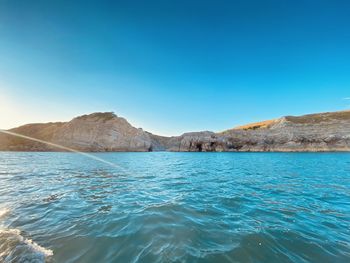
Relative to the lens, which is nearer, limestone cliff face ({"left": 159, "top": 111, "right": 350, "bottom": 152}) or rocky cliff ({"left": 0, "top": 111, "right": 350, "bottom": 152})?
limestone cliff face ({"left": 159, "top": 111, "right": 350, "bottom": 152})

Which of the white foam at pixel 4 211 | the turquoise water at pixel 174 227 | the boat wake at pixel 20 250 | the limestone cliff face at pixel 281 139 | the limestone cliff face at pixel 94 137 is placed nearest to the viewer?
the boat wake at pixel 20 250

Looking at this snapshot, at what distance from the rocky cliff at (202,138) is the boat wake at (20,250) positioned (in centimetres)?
8358

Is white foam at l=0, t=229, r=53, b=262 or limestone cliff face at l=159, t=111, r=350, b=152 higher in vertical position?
limestone cliff face at l=159, t=111, r=350, b=152

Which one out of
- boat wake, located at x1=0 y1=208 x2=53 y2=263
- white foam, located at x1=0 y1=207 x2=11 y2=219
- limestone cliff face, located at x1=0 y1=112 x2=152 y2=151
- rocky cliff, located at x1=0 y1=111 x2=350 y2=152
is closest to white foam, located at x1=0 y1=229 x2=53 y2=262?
boat wake, located at x1=0 y1=208 x2=53 y2=263

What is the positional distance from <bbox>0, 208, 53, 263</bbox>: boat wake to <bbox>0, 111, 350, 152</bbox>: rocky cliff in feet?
274

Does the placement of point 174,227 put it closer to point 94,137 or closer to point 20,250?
point 20,250

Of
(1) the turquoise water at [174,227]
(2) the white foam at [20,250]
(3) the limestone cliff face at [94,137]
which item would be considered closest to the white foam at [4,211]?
(1) the turquoise water at [174,227]

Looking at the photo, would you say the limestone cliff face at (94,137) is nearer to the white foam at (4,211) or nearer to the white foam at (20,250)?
the white foam at (4,211)

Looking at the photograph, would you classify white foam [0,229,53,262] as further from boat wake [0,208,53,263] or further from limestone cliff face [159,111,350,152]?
limestone cliff face [159,111,350,152]

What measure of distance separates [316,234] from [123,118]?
100 metres

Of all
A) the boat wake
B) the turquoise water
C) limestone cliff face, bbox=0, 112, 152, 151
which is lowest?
the boat wake

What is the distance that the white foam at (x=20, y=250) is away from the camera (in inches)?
167

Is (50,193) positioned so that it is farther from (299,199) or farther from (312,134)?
(312,134)

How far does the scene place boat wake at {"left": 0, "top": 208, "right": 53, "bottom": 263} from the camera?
4211mm
